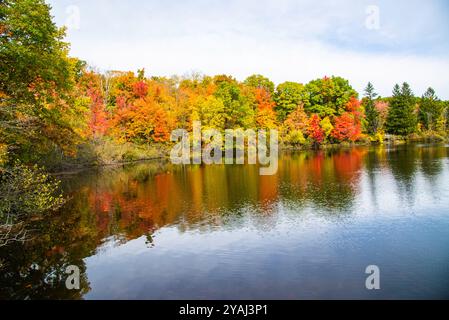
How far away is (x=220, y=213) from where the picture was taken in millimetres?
17734

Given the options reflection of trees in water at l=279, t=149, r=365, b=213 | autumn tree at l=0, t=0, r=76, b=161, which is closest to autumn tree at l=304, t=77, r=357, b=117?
reflection of trees in water at l=279, t=149, r=365, b=213

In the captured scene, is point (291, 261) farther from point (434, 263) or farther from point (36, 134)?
point (36, 134)

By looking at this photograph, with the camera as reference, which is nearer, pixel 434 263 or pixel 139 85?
pixel 434 263

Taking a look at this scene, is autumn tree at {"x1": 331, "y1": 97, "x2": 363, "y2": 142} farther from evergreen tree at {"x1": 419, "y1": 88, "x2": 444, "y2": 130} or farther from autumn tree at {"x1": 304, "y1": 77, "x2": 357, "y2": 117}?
evergreen tree at {"x1": 419, "y1": 88, "x2": 444, "y2": 130}

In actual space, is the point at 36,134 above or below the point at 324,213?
above

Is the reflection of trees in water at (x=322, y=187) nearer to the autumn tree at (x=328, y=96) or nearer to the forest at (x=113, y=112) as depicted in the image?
the forest at (x=113, y=112)

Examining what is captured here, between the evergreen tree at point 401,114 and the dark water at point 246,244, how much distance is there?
55.7 metres

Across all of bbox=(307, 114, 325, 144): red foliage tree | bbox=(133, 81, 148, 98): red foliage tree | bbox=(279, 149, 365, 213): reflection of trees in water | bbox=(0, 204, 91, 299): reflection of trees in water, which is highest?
bbox=(133, 81, 148, 98): red foliage tree

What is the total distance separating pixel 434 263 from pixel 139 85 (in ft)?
155

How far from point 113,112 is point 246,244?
41213mm

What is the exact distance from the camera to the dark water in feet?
32.0

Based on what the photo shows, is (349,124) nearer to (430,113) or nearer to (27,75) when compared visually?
(430,113)

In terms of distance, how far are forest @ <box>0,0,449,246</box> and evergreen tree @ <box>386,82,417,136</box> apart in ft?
0.68
